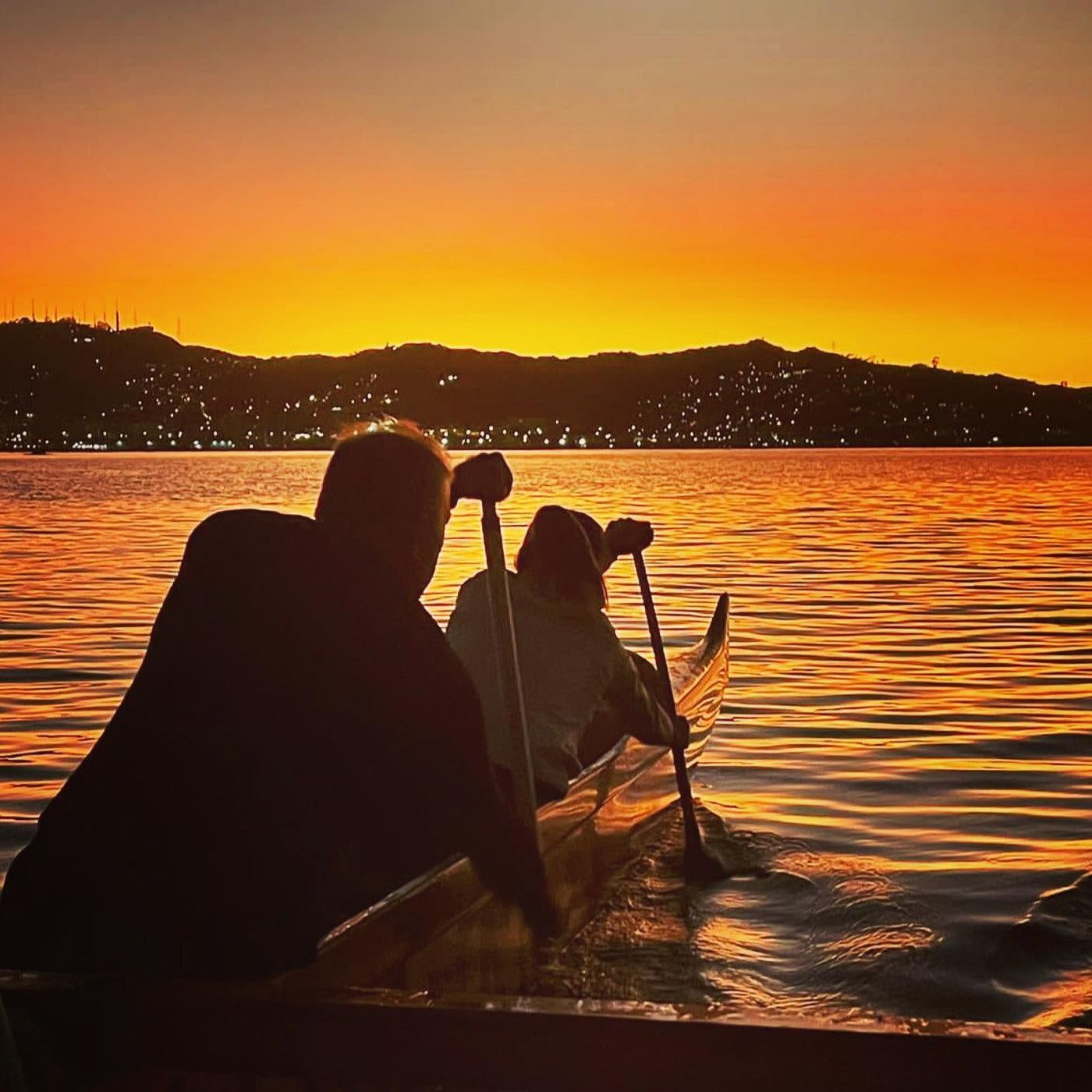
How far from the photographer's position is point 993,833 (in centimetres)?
1070

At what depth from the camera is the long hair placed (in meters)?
7.24

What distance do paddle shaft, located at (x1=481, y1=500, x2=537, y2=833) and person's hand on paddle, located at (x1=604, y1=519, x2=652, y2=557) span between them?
2440mm

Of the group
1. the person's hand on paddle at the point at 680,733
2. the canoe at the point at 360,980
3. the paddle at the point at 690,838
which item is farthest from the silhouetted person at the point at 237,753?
the paddle at the point at 690,838

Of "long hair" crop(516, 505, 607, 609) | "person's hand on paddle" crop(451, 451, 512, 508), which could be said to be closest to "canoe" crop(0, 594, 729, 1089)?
"long hair" crop(516, 505, 607, 609)

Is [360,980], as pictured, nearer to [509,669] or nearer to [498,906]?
[498,906]

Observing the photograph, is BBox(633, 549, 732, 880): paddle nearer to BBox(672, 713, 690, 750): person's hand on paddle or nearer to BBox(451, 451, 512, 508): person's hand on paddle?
BBox(672, 713, 690, 750): person's hand on paddle

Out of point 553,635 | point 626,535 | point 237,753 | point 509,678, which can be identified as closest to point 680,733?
point 626,535

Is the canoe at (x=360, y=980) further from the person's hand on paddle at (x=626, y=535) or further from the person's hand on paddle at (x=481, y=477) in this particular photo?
the person's hand on paddle at (x=481, y=477)

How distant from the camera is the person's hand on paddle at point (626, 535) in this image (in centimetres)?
857

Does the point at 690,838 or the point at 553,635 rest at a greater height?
the point at 553,635

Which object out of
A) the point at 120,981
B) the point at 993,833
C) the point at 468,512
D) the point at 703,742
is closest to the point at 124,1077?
the point at 120,981

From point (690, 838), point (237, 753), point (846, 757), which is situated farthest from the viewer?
point (846, 757)

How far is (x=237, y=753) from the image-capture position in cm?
372

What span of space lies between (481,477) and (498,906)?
66.5 inches
